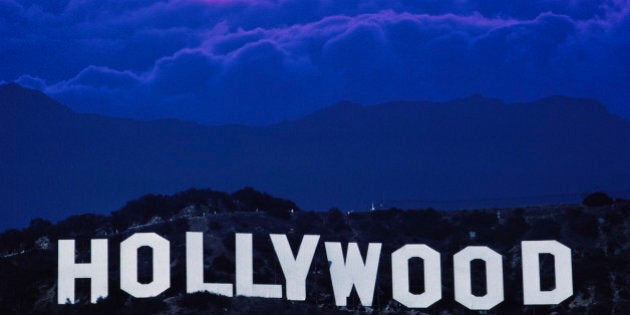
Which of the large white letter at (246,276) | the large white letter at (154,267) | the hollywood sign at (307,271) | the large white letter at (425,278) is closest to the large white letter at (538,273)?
the hollywood sign at (307,271)

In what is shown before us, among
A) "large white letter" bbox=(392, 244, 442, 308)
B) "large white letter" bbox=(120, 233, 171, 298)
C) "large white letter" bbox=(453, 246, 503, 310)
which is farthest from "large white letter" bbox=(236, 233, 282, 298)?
"large white letter" bbox=(453, 246, 503, 310)

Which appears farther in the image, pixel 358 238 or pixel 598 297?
pixel 358 238

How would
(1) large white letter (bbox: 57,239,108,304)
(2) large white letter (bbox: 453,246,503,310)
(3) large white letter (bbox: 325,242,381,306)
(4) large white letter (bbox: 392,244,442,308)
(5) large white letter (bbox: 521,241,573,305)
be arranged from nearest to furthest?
(5) large white letter (bbox: 521,241,573,305) → (2) large white letter (bbox: 453,246,503,310) → (4) large white letter (bbox: 392,244,442,308) → (3) large white letter (bbox: 325,242,381,306) → (1) large white letter (bbox: 57,239,108,304)

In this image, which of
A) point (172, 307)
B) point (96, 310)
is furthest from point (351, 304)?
point (96, 310)

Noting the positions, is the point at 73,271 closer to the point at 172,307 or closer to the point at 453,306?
the point at 172,307

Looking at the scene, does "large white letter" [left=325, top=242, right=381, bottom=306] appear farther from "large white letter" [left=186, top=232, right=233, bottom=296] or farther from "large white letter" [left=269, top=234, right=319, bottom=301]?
"large white letter" [left=186, top=232, right=233, bottom=296]

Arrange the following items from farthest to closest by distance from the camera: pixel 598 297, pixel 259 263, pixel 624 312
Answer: pixel 259 263
pixel 598 297
pixel 624 312

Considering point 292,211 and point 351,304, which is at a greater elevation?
point 292,211
